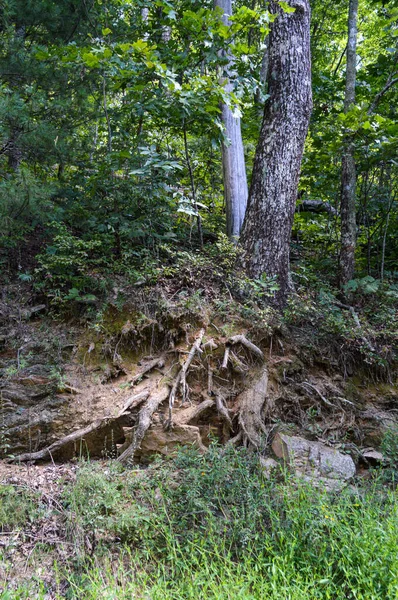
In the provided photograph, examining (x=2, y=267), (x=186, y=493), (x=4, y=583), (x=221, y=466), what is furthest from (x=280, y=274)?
(x=4, y=583)

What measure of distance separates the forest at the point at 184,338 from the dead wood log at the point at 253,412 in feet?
0.08

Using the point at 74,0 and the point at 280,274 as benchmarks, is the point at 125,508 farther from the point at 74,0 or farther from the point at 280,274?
the point at 74,0

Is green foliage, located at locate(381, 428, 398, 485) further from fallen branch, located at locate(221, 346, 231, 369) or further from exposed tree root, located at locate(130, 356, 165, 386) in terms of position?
exposed tree root, located at locate(130, 356, 165, 386)

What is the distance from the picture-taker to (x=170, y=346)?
4.69m

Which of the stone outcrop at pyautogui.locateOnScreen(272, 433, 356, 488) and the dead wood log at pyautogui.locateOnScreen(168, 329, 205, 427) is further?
the dead wood log at pyautogui.locateOnScreen(168, 329, 205, 427)

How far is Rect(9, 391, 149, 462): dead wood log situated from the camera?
3.97m

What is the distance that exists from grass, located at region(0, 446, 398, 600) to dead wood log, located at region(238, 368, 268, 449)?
402 mm

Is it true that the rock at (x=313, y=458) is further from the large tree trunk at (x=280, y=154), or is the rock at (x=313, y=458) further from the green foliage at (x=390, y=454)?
the large tree trunk at (x=280, y=154)

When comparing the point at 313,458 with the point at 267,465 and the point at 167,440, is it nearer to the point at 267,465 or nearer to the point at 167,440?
the point at 267,465

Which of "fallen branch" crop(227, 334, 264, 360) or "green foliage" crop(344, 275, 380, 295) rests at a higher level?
"green foliage" crop(344, 275, 380, 295)

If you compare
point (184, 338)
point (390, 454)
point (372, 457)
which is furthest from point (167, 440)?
point (390, 454)

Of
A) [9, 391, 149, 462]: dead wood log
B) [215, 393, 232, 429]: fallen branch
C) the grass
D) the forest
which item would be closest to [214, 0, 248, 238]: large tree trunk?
the forest

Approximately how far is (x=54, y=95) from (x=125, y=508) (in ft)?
18.1

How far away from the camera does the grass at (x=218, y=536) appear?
2.65 m
